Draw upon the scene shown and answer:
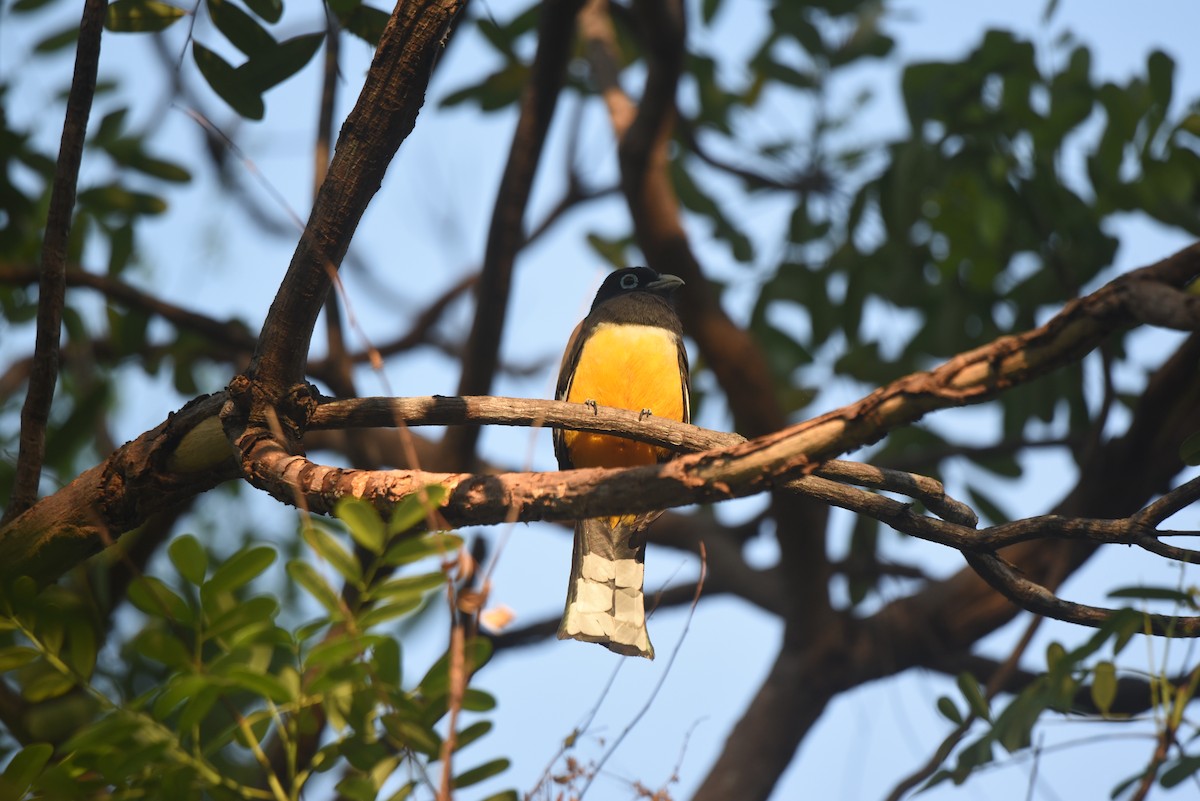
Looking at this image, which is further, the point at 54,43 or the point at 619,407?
the point at 54,43

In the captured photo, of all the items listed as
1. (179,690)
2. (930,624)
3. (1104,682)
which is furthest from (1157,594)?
(930,624)

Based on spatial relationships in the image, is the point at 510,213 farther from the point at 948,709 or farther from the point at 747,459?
the point at 747,459

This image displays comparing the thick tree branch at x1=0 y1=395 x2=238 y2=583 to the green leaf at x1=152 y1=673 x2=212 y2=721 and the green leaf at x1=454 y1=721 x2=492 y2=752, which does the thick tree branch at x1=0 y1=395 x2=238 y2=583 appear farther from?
the green leaf at x1=454 y1=721 x2=492 y2=752

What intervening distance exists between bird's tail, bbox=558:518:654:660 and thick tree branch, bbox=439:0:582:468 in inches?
50.3

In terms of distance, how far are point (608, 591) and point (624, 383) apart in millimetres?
1049

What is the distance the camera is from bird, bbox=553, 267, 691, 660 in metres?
4.02

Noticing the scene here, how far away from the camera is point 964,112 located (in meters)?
5.31

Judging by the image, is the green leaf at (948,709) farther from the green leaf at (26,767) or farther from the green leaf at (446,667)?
the green leaf at (26,767)

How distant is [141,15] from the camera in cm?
346

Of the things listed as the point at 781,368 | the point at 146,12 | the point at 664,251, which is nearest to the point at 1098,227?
the point at 781,368

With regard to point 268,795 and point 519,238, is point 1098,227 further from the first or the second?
point 268,795

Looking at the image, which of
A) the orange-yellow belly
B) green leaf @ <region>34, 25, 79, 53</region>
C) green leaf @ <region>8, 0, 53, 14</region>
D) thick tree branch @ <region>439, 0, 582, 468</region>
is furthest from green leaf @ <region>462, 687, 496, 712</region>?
green leaf @ <region>8, 0, 53, 14</region>

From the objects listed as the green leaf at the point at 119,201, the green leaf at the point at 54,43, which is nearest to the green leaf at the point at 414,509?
the green leaf at the point at 119,201

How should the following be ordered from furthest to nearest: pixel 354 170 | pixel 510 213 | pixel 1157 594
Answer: pixel 510 213 < pixel 354 170 < pixel 1157 594
